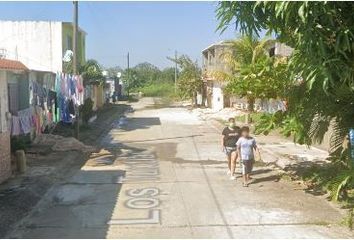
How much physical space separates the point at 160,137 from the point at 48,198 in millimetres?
11749

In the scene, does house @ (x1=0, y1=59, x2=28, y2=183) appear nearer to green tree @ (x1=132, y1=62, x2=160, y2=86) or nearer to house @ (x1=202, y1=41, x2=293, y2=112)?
house @ (x1=202, y1=41, x2=293, y2=112)

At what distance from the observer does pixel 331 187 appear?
9711mm

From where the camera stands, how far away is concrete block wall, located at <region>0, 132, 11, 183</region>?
11.6 metres

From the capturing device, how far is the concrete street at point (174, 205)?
26.5 ft

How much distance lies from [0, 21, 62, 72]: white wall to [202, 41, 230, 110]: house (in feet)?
37.7

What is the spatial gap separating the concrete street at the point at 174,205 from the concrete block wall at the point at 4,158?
121 cm

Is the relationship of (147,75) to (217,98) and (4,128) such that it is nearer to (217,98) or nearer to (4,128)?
(217,98)

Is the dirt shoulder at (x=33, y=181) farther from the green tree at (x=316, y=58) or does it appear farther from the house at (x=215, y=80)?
the house at (x=215, y=80)

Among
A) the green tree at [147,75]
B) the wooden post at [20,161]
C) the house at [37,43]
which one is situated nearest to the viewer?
the wooden post at [20,161]

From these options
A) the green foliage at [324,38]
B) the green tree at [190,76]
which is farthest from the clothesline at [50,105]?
the green tree at [190,76]

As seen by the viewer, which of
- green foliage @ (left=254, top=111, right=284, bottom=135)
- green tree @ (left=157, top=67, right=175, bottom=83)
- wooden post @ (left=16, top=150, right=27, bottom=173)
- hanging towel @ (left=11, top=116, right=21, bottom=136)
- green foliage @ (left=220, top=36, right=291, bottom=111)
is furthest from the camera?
green tree @ (left=157, top=67, right=175, bottom=83)

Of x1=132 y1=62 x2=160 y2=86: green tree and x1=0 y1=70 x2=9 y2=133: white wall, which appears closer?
x1=0 y1=70 x2=9 y2=133: white wall

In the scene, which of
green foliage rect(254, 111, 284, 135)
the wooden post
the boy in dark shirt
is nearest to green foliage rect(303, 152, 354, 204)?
green foliage rect(254, 111, 284, 135)

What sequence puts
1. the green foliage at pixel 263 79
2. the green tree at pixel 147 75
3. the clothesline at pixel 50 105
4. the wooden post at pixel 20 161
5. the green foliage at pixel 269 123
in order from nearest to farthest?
the green foliage at pixel 269 123 < the green foliage at pixel 263 79 < the wooden post at pixel 20 161 < the clothesline at pixel 50 105 < the green tree at pixel 147 75
